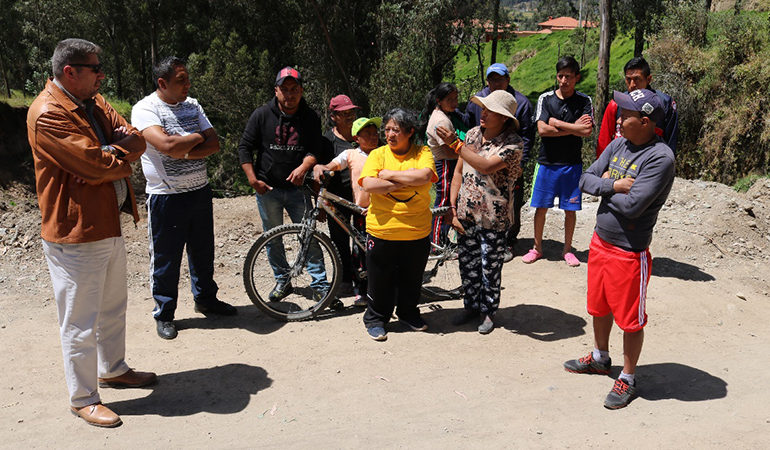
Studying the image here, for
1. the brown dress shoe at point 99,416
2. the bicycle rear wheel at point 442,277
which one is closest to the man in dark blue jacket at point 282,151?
the bicycle rear wheel at point 442,277

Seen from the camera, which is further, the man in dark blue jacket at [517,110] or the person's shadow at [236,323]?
the man in dark blue jacket at [517,110]

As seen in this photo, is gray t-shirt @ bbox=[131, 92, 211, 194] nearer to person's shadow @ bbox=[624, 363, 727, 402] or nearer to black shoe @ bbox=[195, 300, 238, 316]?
black shoe @ bbox=[195, 300, 238, 316]

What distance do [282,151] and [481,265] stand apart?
1977 mm

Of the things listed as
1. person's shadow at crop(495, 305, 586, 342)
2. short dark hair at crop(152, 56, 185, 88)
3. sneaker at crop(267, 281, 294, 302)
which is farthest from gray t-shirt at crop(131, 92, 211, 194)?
person's shadow at crop(495, 305, 586, 342)

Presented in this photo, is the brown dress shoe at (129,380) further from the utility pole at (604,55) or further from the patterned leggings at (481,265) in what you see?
the utility pole at (604,55)

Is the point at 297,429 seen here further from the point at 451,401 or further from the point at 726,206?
the point at 726,206

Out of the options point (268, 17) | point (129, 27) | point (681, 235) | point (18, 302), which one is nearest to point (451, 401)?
point (18, 302)

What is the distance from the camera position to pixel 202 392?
397cm

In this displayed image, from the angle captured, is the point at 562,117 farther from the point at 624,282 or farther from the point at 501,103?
the point at 624,282

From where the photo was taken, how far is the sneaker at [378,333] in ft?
15.4

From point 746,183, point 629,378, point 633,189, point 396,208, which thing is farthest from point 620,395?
point 746,183

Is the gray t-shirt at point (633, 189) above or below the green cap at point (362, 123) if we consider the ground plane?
below

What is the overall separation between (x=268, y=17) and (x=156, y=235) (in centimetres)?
1962

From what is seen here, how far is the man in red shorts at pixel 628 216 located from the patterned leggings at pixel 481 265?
3.30 ft
